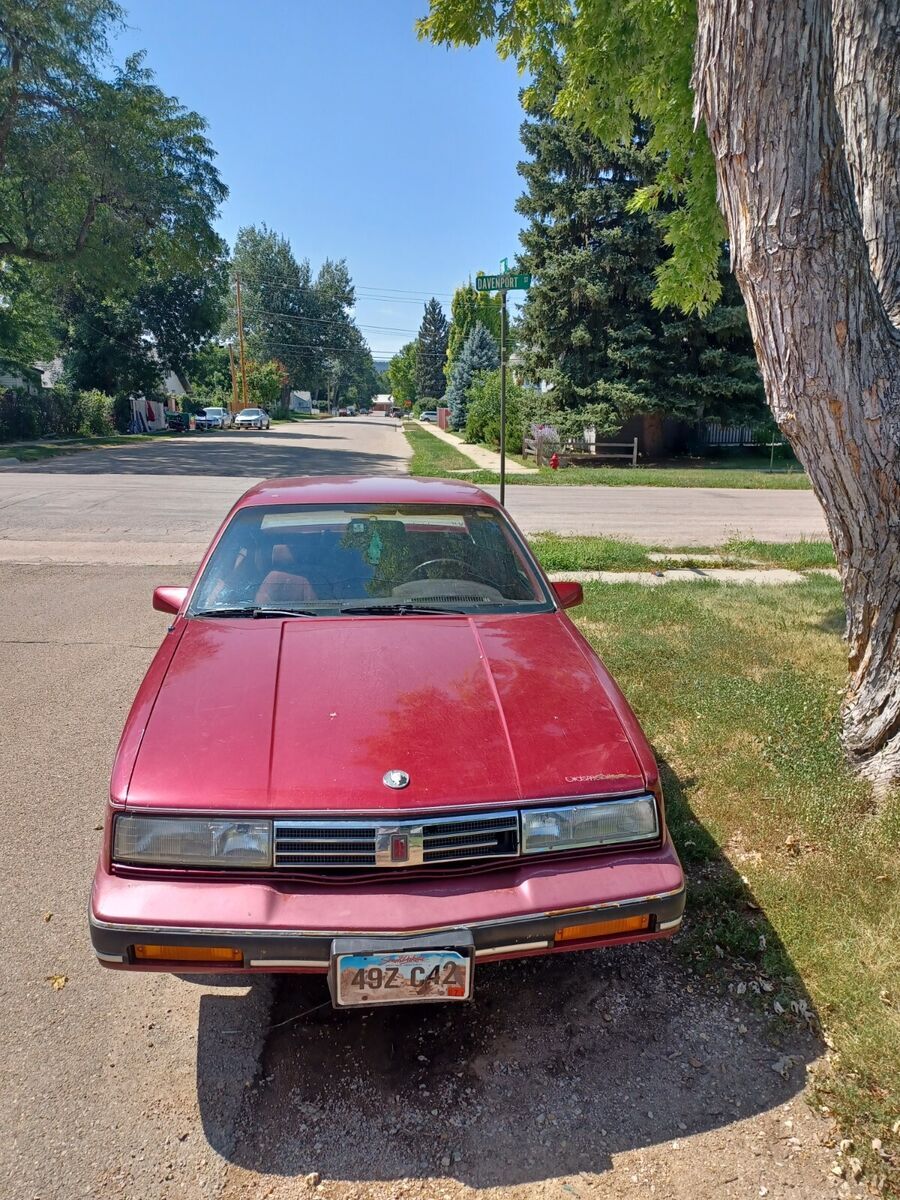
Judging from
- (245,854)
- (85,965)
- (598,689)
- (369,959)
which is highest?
(598,689)

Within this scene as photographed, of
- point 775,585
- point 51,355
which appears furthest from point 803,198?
point 51,355

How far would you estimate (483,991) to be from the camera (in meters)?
2.74

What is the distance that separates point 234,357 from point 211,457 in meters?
49.0

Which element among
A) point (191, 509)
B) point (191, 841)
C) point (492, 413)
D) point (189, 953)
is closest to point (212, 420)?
point (492, 413)

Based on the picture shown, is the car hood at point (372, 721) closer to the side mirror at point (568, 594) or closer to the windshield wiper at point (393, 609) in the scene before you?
the windshield wiper at point (393, 609)

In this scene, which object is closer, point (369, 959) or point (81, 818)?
point (369, 959)

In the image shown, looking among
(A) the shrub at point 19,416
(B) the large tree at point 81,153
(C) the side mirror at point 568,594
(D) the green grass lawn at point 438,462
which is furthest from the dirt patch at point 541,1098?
(A) the shrub at point 19,416

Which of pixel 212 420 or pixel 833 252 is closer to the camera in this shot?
pixel 833 252

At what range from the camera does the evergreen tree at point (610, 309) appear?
22.7m

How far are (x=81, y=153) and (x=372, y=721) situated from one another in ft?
90.9

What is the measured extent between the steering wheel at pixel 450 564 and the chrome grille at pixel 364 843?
1.56 meters

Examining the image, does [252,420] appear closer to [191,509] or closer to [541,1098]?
[191,509]

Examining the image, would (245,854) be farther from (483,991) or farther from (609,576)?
(609,576)

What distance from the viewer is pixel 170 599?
149 inches
